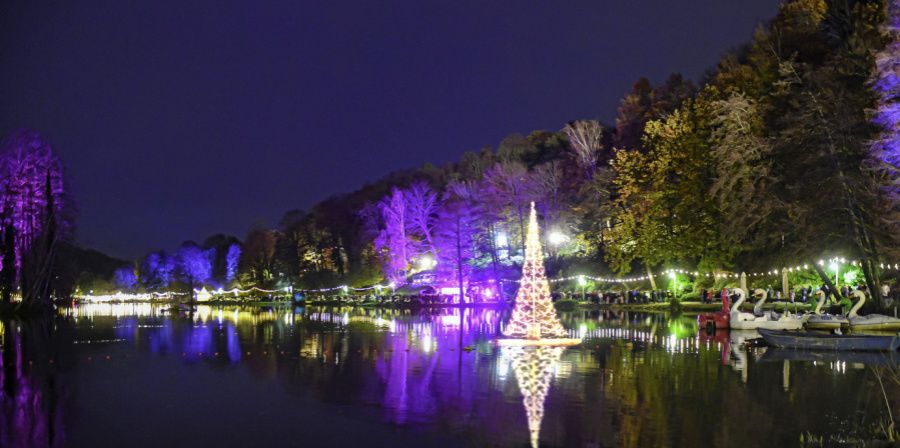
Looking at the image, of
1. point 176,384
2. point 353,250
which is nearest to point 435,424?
point 176,384

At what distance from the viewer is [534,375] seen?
15.3 metres

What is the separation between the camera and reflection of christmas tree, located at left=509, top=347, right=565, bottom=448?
1082 centimetres

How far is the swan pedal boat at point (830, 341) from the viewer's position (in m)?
19.7

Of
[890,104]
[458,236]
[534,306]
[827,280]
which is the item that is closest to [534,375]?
[534,306]

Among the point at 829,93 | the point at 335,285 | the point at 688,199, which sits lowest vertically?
the point at 335,285

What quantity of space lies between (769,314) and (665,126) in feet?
60.9

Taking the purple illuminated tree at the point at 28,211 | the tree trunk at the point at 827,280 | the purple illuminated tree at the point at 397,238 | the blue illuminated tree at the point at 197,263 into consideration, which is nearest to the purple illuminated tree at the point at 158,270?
the blue illuminated tree at the point at 197,263

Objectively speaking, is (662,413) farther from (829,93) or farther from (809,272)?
(809,272)

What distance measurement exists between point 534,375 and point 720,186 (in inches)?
891

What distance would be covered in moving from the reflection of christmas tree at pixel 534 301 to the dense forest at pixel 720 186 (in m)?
13.3

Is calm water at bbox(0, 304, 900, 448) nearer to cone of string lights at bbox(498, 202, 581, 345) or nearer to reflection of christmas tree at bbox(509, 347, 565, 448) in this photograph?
reflection of christmas tree at bbox(509, 347, 565, 448)

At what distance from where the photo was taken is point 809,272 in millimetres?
39906

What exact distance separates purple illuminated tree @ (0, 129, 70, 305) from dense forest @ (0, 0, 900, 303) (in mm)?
28062

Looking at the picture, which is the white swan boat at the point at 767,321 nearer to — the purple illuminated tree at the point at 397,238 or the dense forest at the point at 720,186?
the dense forest at the point at 720,186
